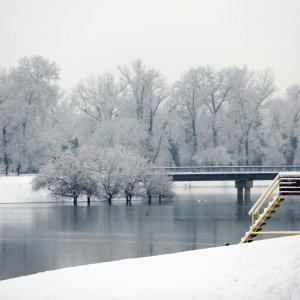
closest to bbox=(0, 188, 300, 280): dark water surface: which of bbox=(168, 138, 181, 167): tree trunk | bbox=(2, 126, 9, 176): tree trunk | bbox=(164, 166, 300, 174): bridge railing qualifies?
bbox=(2, 126, 9, 176): tree trunk

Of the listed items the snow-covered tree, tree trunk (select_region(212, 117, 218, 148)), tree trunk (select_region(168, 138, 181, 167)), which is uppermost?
tree trunk (select_region(212, 117, 218, 148))

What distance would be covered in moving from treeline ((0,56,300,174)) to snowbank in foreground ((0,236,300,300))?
8211cm

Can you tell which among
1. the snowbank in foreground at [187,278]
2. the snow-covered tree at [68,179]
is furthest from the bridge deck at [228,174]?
the snowbank in foreground at [187,278]

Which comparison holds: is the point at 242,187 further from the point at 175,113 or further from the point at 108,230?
the point at 108,230

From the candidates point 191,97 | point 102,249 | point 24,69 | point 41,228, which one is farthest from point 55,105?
point 102,249

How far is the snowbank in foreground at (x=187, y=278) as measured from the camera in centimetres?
2150

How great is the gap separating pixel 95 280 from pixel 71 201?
7326 cm

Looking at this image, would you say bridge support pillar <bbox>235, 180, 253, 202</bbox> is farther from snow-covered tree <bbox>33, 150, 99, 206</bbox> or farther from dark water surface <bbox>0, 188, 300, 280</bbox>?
snow-covered tree <bbox>33, 150, 99, 206</bbox>

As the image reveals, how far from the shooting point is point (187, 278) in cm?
2312

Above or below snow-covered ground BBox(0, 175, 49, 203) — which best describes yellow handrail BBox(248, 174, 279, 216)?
above

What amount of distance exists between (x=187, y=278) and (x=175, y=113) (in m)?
96.0

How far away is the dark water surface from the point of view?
39972mm

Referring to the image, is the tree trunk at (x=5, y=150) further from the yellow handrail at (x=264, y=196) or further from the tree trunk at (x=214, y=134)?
the yellow handrail at (x=264, y=196)

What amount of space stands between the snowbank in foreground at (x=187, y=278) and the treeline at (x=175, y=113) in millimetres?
82110
